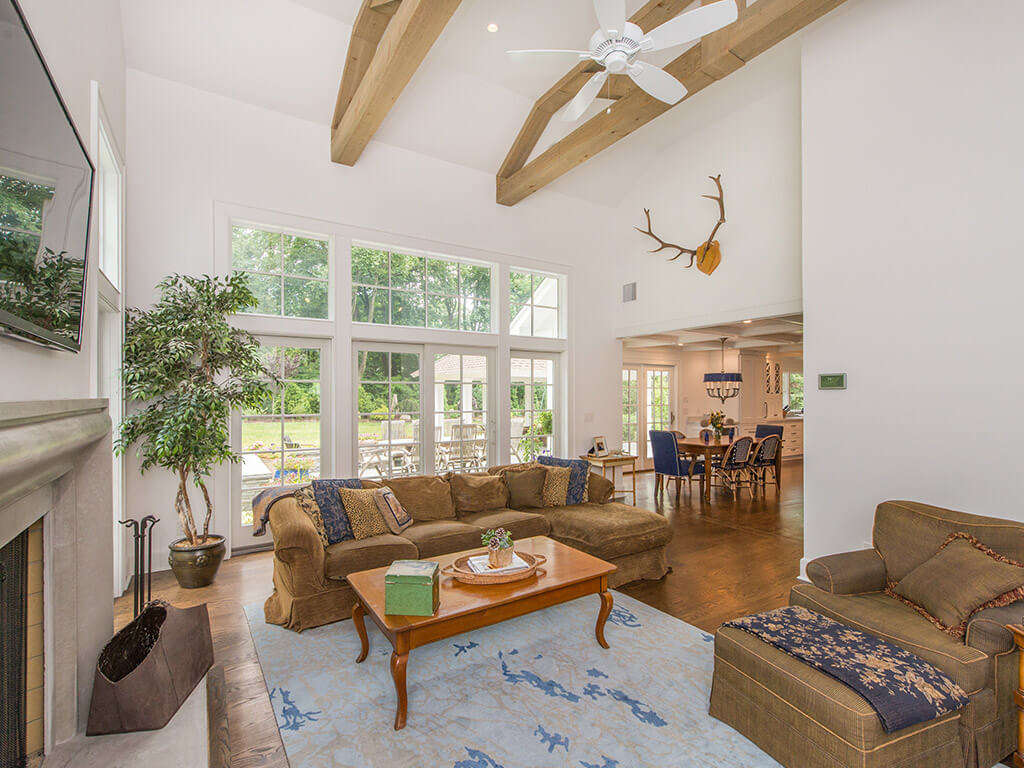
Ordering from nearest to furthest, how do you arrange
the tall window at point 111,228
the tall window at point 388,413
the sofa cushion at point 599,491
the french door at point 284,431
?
the tall window at point 111,228
the french door at point 284,431
the sofa cushion at point 599,491
the tall window at point 388,413

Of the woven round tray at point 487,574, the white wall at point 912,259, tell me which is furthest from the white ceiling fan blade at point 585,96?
the woven round tray at point 487,574

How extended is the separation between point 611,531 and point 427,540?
1353 mm

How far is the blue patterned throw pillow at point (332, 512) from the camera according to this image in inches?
135

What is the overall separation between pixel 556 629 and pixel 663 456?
168 inches

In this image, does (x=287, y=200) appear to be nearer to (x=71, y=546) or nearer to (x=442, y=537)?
(x=442, y=537)

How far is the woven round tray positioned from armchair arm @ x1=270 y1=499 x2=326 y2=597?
80 centimetres

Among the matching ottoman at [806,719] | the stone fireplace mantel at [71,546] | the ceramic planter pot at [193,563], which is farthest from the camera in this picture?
the ceramic planter pot at [193,563]

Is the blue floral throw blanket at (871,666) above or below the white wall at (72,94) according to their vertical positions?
below

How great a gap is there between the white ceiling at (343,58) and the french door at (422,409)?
2229mm

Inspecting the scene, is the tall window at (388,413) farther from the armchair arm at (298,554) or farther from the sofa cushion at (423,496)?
the armchair arm at (298,554)

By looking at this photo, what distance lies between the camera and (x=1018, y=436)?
291cm

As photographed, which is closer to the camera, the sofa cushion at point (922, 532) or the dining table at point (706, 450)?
the sofa cushion at point (922, 532)

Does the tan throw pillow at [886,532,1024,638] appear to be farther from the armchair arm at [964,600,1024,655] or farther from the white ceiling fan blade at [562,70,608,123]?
the white ceiling fan blade at [562,70,608,123]

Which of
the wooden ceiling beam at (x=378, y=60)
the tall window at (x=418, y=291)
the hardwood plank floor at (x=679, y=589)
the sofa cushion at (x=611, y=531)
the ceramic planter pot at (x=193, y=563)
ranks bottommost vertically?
the hardwood plank floor at (x=679, y=589)
